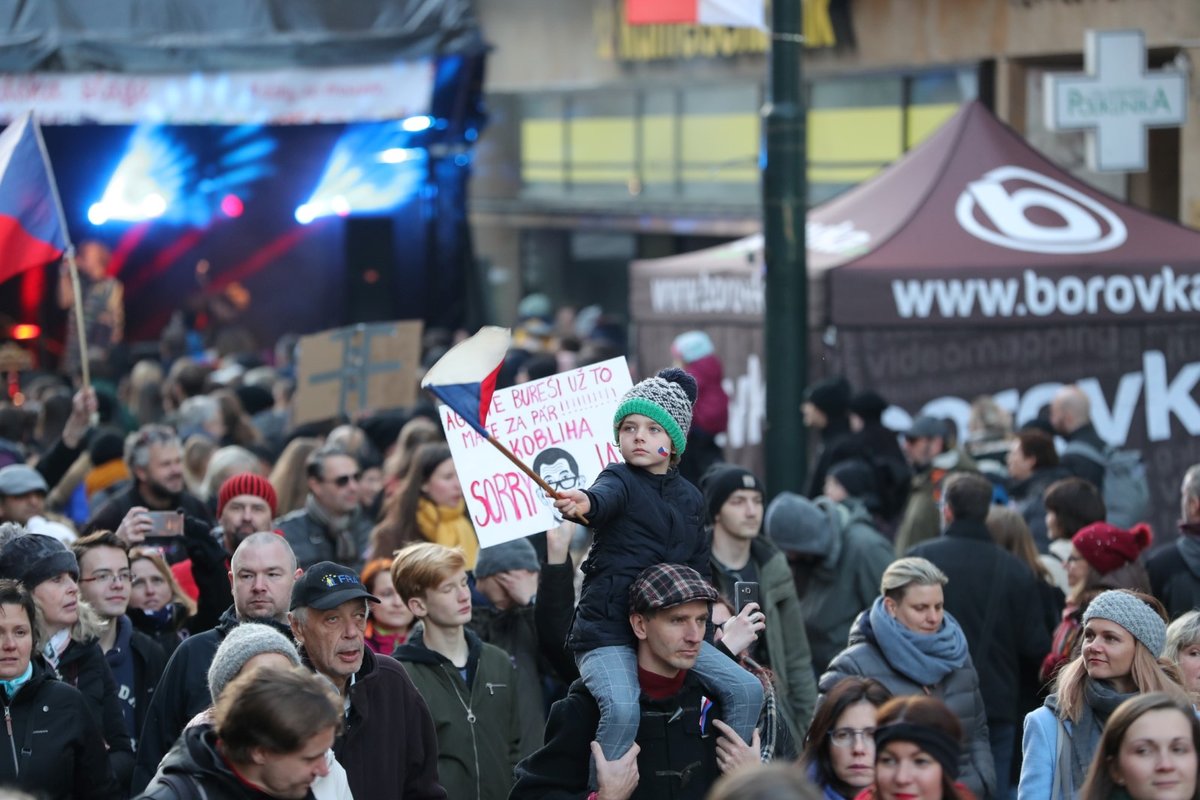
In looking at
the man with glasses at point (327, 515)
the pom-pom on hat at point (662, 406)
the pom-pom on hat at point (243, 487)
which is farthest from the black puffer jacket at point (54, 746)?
the man with glasses at point (327, 515)

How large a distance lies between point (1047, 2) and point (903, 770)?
14.7 meters

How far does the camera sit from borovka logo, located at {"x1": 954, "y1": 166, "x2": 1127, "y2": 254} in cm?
1190

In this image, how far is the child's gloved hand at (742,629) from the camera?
16.9ft

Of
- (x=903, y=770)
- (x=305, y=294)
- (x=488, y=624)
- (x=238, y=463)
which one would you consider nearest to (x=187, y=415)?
(x=238, y=463)

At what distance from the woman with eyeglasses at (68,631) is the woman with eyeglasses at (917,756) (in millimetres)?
2838

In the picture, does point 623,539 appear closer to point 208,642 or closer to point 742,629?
point 742,629

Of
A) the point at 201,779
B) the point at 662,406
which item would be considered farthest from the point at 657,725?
the point at 201,779

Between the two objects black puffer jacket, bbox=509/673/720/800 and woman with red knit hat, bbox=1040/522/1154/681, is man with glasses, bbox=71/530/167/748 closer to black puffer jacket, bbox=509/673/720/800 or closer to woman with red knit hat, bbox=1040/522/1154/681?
black puffer jacket, bbox=509/673/720/800

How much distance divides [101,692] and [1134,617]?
3304 mm

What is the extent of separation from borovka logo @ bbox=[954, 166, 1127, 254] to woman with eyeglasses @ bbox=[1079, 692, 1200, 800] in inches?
304

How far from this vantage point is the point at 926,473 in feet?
31.3

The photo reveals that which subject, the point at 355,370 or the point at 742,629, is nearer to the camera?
the point at 742,629

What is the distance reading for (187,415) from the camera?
11727mm

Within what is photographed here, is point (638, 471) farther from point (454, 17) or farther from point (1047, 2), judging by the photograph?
point (454, 17)
